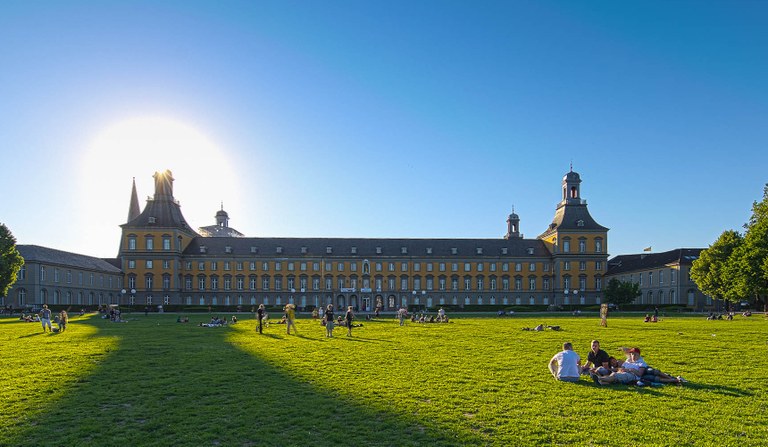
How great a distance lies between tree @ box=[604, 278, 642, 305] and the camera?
7944 cm

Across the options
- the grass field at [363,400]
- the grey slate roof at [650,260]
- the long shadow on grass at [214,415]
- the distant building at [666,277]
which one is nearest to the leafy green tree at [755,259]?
the distant building at [666,277]

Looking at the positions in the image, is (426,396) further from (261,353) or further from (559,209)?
(559,209)

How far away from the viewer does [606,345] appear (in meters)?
23.5

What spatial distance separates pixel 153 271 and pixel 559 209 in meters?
70.1

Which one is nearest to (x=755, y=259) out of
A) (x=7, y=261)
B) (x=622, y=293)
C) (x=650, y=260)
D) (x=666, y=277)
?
(x=622, y=293)

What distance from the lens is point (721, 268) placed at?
61656 mm

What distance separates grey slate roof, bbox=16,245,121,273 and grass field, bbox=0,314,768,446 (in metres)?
61.3

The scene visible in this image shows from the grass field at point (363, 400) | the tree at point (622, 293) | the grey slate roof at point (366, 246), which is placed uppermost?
the grey slate roof at point (366, 246)

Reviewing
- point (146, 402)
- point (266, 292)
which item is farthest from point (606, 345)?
point (266, 292)

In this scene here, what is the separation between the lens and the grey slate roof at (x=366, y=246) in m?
97.1

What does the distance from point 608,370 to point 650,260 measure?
87968 mm

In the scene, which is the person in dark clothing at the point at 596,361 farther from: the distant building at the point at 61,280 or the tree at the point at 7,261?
the distant building at the point at 61,280

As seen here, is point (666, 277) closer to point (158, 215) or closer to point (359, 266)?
point (359, 266)

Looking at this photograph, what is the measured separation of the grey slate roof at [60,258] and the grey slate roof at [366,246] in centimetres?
1362
